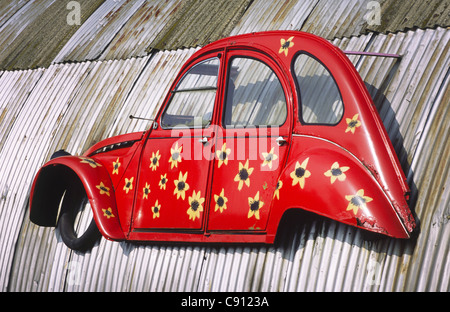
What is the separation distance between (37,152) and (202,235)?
15.0 feet

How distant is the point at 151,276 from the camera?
6.57 meters

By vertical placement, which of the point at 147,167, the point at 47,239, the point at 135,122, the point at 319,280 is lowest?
the point at 47,239

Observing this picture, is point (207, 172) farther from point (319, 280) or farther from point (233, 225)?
point (319, 280)

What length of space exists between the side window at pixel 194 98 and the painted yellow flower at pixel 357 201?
170 centimetres

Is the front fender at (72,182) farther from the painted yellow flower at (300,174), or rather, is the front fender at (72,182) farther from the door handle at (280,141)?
the painted yellow flower at (300,174)

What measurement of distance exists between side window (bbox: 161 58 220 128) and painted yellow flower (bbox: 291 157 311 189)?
1.17 metres

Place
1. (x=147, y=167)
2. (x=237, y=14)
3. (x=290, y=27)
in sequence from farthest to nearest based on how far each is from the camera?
(x=237, y=14)
(x=290, y=27)
(x=147, y=167)

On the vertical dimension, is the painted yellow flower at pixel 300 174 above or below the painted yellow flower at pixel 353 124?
below

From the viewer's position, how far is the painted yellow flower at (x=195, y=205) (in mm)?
5512

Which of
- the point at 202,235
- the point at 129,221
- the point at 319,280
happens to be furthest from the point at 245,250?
the point at 129,221

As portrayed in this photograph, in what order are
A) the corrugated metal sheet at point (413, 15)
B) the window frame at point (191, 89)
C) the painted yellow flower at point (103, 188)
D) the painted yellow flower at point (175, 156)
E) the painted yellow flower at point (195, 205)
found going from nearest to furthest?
the painted yellow flower at point (195, 205), the window frame at point (191, 89), the painted yellow flower at point (175, 156), the corrugated metal sheet at point (413, 15), the painted yellow flower at point (103, 188)

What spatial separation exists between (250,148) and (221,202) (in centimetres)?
56

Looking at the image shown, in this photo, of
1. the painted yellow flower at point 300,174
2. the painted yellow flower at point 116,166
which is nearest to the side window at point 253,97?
the painted yellow flower at point 300,174

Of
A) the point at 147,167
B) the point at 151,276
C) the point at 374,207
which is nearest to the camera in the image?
the point at 374,207
